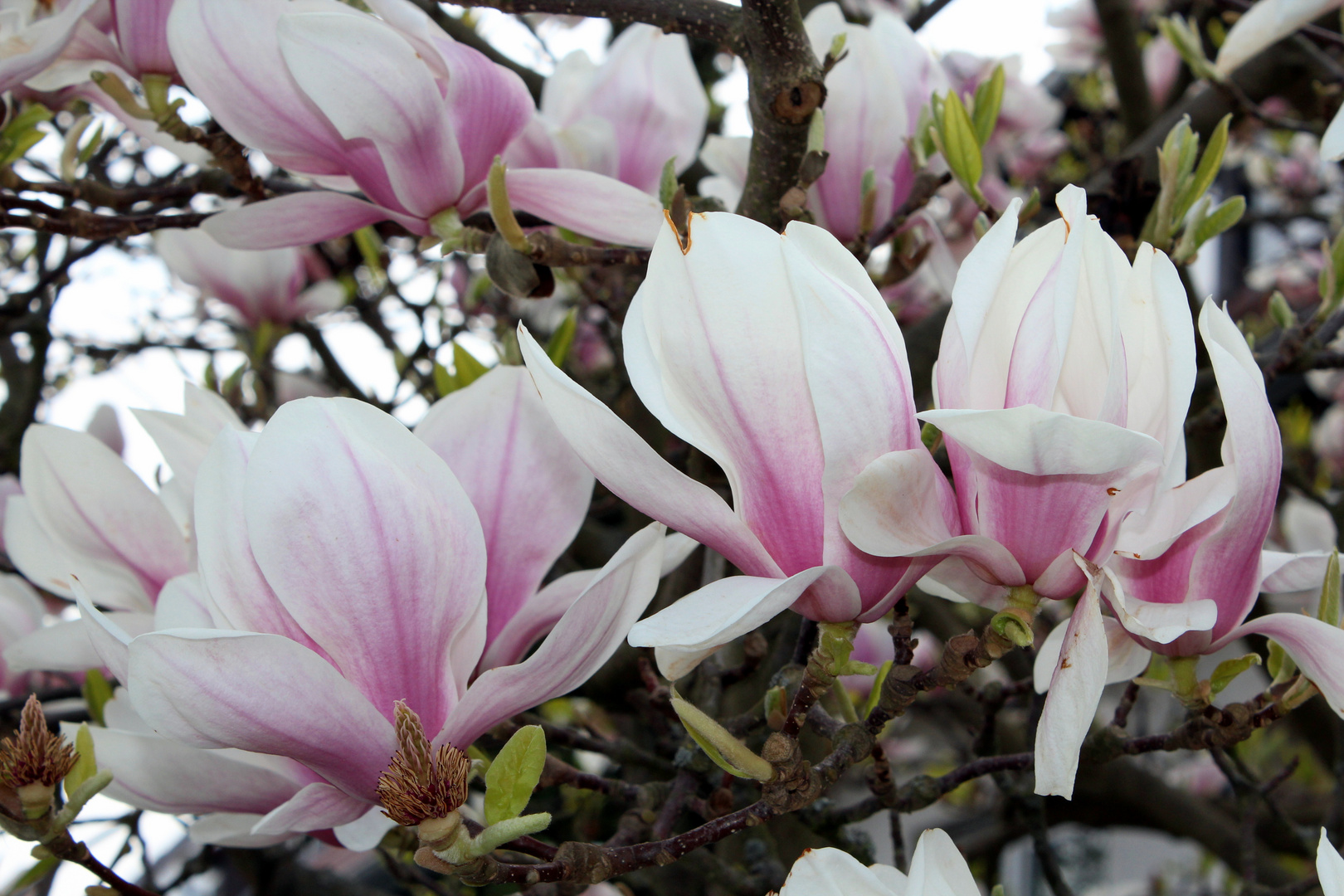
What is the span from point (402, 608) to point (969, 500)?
0.25m

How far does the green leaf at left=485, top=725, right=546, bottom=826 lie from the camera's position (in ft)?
1.43

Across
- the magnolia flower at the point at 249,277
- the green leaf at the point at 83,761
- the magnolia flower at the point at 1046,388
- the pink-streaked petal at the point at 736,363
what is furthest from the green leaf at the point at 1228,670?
the magnolia flower at the point at 249,277

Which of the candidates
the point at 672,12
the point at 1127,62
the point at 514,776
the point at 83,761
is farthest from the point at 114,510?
the point at 1127,62

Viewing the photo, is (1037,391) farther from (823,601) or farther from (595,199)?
(595,199)

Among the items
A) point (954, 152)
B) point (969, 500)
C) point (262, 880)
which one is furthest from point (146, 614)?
point (262, 880)

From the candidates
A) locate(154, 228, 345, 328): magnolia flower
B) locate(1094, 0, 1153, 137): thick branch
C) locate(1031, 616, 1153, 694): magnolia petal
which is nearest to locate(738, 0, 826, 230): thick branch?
locate(1031, 616, 1153, 694): magnolia petal

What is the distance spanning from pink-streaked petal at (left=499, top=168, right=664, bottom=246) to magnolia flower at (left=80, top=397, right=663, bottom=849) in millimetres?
Result: 265

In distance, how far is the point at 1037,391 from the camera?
0.40 m

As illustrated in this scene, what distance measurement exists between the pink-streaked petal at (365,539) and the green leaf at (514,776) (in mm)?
69

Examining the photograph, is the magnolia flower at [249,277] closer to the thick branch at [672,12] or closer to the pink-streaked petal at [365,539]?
the thick branch at [672,12]

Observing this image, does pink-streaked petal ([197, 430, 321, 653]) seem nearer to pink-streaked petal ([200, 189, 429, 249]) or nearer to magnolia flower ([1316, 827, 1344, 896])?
pink-streaked petal ([200, 189, 429, 249])

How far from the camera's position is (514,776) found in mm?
438

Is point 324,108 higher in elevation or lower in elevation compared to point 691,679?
higher

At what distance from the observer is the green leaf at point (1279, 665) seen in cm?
57
